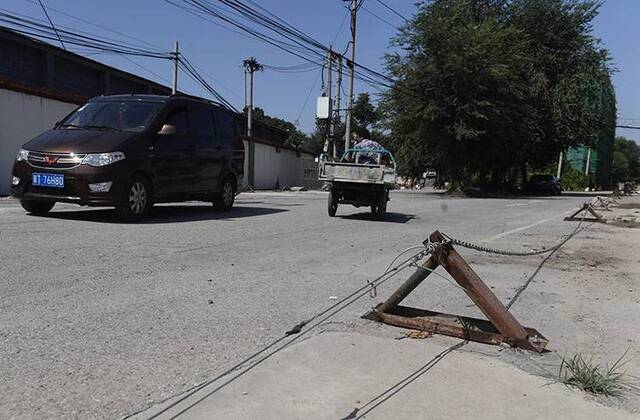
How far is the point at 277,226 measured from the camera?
35.6 ft

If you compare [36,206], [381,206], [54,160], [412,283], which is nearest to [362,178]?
[381,206]

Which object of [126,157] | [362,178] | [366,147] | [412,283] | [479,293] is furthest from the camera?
[366,147]

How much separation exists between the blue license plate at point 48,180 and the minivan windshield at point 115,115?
1.13 metres

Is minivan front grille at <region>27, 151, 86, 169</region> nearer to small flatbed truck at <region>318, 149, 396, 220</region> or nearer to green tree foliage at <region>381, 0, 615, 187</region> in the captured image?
small flatbed truck at <region>318, 149, 396, 220</region>

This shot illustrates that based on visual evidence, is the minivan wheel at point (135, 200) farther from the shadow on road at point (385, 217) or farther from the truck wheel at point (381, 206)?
the truck wheel at point (381, 206)

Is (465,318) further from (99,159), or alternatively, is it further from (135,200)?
(135,200)

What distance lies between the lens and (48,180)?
30.6 feet

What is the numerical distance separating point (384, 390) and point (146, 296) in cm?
261

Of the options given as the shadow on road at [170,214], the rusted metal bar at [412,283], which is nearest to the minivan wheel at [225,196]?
the shadow on road at [170,214]

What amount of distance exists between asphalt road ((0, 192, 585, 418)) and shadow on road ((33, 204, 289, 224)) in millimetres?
79

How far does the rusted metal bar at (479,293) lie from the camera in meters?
4.32

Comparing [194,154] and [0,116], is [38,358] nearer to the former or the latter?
[194,154]

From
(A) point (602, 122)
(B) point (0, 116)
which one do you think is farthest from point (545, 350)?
(A) point (602, 122)

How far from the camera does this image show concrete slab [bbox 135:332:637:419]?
3109 millimetres
